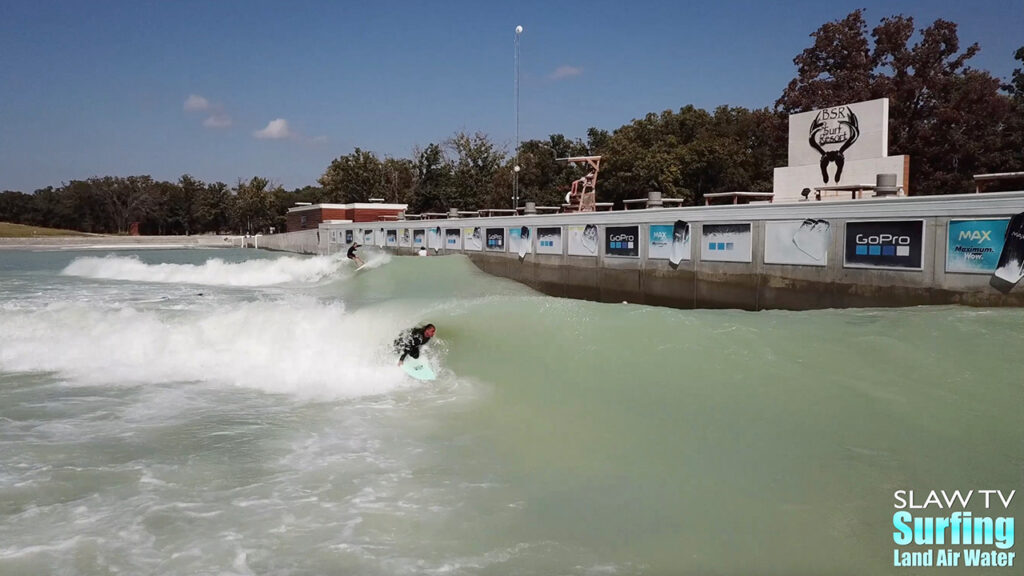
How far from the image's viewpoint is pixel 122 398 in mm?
10594

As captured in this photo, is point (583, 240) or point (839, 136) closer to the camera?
point (839, 136)

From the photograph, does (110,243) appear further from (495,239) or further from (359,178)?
(495,239)

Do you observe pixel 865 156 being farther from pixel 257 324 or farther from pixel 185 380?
pixel 185 380

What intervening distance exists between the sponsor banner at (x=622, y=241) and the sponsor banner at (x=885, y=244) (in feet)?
22.4

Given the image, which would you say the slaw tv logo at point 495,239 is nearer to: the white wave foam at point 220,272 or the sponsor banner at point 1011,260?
the white wave foam at point 220,272

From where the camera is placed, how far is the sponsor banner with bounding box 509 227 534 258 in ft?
86.7

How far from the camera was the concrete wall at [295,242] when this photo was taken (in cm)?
6456

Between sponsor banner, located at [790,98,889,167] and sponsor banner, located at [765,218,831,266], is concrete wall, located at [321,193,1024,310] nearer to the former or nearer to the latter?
sponsor banner, located at [765,218,831,266]

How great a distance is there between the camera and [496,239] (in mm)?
29172

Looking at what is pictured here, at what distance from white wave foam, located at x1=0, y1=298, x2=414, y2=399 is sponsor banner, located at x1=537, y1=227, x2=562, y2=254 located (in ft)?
33.4

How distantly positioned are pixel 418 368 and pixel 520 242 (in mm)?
15789

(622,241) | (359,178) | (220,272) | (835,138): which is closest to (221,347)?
(622,241)

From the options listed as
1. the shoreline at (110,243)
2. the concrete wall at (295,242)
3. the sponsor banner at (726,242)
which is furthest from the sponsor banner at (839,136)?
the shoreline at (110,243)

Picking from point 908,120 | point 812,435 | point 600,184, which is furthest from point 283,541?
point 600,184
